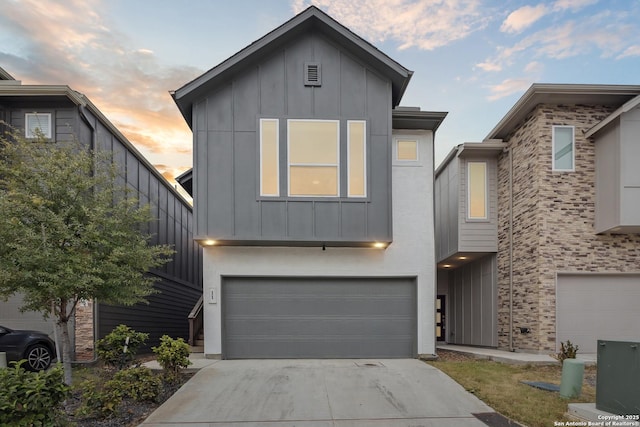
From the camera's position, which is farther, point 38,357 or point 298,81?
point 298,81

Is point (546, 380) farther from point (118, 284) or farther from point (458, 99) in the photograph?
point (458, 99)

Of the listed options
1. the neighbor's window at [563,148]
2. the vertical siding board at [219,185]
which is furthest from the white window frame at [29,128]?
the neighbor's window at [563,148]

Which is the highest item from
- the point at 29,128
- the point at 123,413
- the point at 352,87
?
the point at 352,87

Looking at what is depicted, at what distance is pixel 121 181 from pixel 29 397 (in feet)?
31.8

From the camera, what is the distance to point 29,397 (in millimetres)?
4180

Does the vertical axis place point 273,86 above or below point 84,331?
above

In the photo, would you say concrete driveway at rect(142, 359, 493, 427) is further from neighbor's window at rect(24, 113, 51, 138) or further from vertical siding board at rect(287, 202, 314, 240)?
neighbor's window at rect(24, 113, 51, 138)

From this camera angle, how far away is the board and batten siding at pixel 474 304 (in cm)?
1359

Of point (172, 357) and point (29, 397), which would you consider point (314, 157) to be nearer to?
point (172, 357)

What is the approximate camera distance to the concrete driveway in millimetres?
5914

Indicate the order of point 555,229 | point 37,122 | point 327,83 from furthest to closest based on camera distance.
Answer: point 555,229 → point 37,122 → point 327,83

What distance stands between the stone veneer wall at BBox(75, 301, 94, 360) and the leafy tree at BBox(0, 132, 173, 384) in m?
4.01

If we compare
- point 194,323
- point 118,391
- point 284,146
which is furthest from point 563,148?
point 118,391

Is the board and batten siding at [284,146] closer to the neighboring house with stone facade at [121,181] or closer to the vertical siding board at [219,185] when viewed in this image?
the vertical siding board at [219,185]
